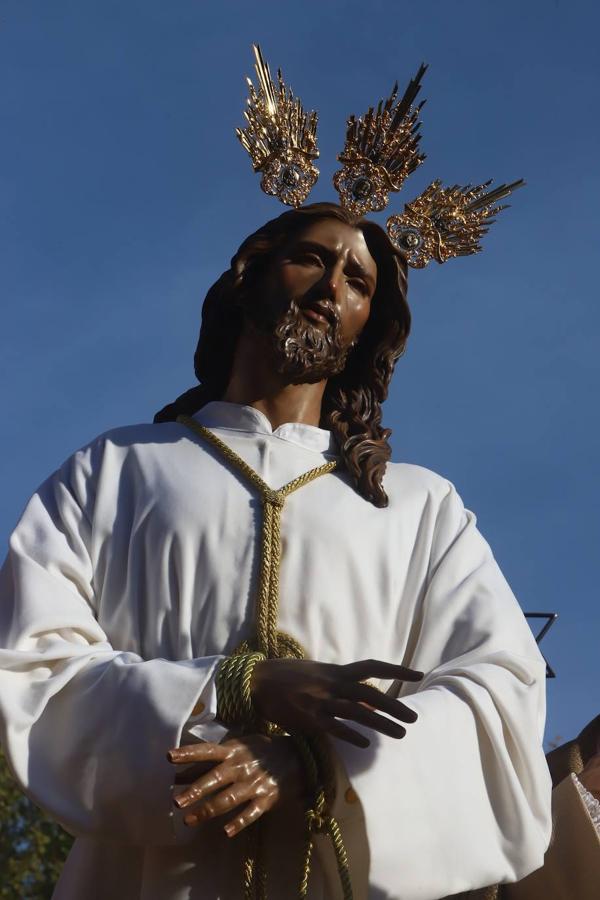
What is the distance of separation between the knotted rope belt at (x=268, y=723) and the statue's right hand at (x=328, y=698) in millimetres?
44

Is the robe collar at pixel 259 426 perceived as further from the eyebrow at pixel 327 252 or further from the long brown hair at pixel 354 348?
the eyebrow at pixel 327 252

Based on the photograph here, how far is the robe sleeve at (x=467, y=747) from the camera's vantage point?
4.11 m

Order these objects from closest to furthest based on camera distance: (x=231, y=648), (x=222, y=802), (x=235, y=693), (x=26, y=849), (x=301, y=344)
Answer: (x=222, y=802)
(x=235, y=693)
(x=231, y=648)
(x=301, y=344)
(x=26, y=849)

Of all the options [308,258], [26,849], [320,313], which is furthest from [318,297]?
[26,849]

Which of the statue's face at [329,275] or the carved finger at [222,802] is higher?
the statue's face at [329,275]

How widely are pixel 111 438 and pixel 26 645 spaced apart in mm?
974

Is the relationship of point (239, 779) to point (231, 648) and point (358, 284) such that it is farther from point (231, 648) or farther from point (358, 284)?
point (358, 284)

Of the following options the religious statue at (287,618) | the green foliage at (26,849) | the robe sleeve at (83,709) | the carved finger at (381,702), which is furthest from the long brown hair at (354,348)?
the green foliage at (26,849)

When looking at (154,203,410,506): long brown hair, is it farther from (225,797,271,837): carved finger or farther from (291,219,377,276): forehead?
(225,797,271,837): carved finger

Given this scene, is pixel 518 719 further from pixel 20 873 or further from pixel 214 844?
pixel 20 873

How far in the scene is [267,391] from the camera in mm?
5445

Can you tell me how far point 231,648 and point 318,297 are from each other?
130 cm

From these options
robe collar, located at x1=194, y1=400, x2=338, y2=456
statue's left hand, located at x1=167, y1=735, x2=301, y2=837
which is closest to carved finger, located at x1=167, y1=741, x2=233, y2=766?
statue's left hand, located at x1=167, y1=735, x2=301, y2=837

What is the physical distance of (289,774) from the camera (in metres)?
4.19
